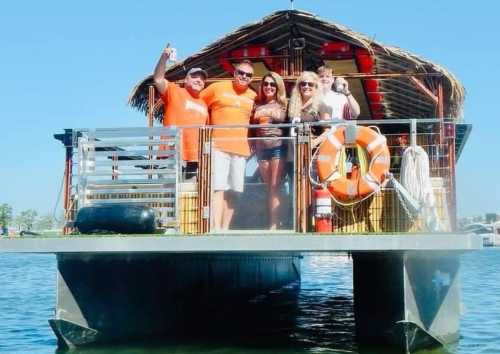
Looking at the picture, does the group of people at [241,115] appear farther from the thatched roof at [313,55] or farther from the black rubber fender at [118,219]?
the thatched roof at [313,55]

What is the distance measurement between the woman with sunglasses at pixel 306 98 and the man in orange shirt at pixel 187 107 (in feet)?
4.20

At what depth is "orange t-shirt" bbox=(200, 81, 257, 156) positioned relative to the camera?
8.18 metres

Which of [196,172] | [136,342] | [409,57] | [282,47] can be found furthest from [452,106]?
[136,342]

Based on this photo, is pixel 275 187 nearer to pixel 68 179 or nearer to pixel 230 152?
pixel 230 152

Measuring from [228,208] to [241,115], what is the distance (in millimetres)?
1270

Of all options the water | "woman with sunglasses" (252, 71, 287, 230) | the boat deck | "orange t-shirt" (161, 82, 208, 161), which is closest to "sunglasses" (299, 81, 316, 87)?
"woman with sunglasses" (252, 71, 287, 230)

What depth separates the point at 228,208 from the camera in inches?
316

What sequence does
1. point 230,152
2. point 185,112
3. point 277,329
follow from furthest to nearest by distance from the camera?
1. point 277,329
2. point 185,112
3. point 230,152

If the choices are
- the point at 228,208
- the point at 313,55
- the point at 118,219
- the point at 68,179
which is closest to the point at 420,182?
the point at 228,208

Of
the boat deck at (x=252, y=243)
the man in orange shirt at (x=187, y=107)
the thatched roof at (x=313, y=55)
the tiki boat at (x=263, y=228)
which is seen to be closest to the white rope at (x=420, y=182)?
the tiki boat at (x=263, y=228)

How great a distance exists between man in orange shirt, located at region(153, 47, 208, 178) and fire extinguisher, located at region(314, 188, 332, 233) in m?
1.79

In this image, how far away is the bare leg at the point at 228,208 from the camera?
26.3 ft

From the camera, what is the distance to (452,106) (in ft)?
35.7

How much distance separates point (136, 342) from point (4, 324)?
4.72 metres
